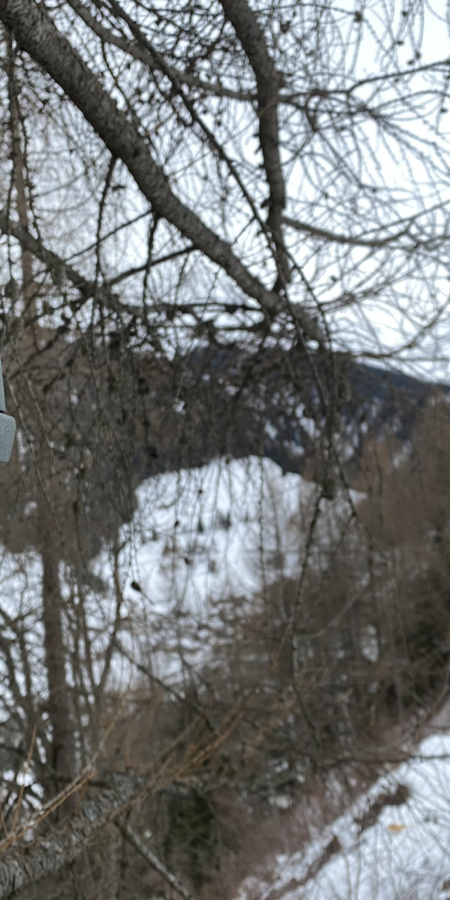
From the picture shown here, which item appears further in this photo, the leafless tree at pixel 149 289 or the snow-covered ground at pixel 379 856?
the snow-covered ground at pixel 379 856

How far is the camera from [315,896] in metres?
4.33

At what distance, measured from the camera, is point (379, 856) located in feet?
15.3

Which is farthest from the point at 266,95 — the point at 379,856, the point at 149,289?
the point at 379,856

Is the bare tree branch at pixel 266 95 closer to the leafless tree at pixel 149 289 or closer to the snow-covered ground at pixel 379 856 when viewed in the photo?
the leafless tree at pixel 149 289

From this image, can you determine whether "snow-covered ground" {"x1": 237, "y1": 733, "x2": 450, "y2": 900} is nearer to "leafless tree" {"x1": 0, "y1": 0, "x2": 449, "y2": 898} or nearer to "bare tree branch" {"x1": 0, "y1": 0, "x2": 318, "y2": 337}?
"leafless tree" {"x1": 0, "y1": 0, "x2": 449, "y2": 898}

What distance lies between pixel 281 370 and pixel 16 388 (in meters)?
0.84

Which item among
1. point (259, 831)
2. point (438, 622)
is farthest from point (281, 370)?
point (438, 622)

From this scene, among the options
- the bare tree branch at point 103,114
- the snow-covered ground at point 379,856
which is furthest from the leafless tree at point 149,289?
the snow-covered ground at point 379,856

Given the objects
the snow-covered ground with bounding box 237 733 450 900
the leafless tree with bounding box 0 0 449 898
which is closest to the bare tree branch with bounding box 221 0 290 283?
the leafless tree with bounding box 0 0 449 898

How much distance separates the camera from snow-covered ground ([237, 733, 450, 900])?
13.9 feet

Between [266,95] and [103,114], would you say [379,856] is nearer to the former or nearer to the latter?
[266,95]

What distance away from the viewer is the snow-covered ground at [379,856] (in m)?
4.24

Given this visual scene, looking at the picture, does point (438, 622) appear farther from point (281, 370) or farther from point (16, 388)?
point (16, 388)

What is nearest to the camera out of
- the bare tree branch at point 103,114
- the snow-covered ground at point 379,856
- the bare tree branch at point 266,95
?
the bare tree branch at point 103,114
